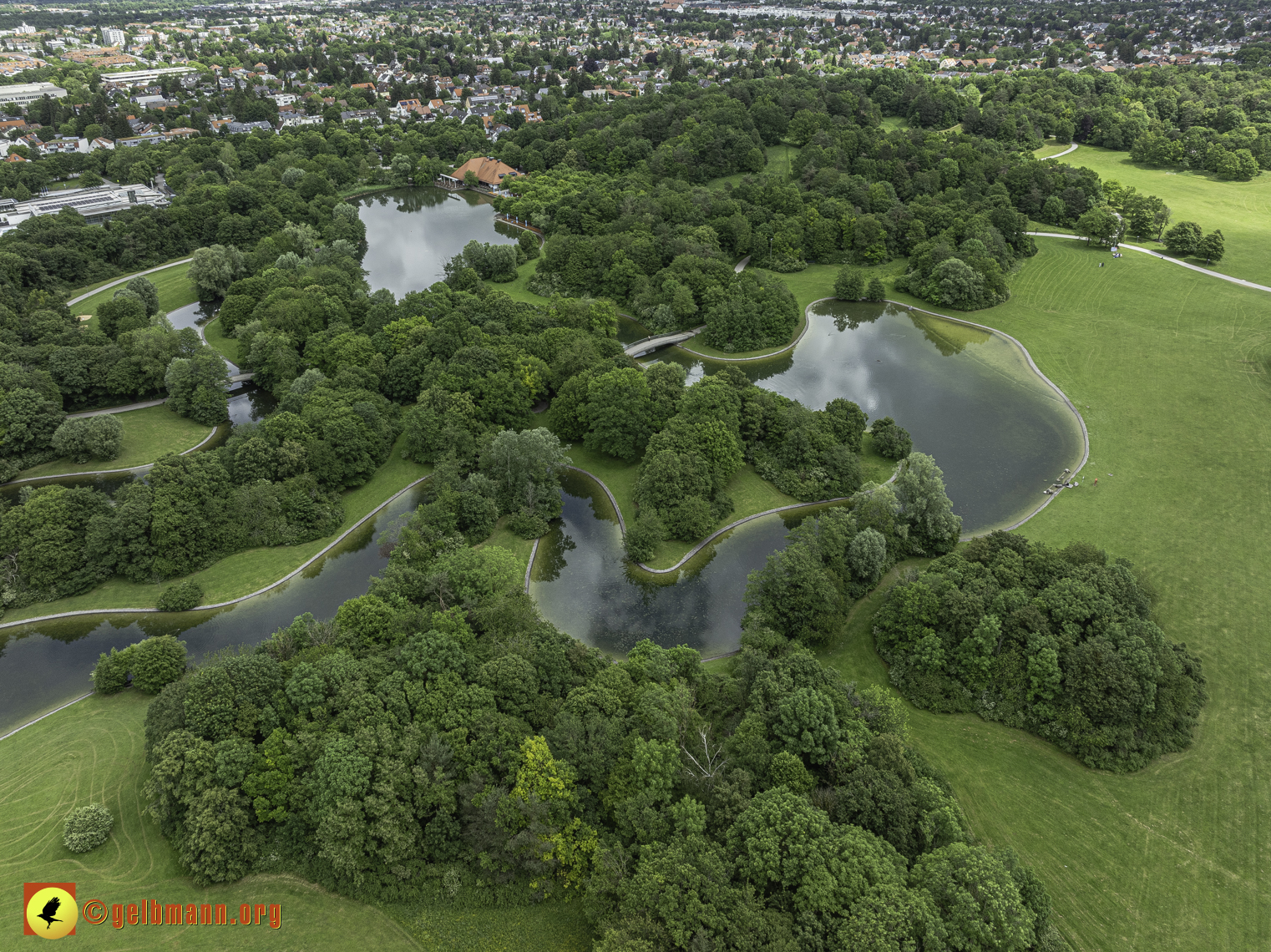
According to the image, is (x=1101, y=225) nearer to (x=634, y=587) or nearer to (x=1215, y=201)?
(x=1215, y=201)

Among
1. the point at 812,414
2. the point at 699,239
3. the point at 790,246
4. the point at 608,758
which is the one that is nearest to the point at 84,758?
the point at 608,758

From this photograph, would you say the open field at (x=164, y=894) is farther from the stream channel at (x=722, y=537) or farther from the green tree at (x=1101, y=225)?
the green tree at (x=1101, y=225)

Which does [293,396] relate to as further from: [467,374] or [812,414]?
[812,414]

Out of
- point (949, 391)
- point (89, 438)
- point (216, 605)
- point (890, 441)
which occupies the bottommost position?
point (216, 605)

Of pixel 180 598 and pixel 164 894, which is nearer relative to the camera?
pixel 164 894

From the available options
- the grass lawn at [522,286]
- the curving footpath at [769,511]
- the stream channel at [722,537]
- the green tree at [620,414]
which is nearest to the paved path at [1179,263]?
the stream channel at [722,537]

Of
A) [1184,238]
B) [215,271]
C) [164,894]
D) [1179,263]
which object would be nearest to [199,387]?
[215,271]
